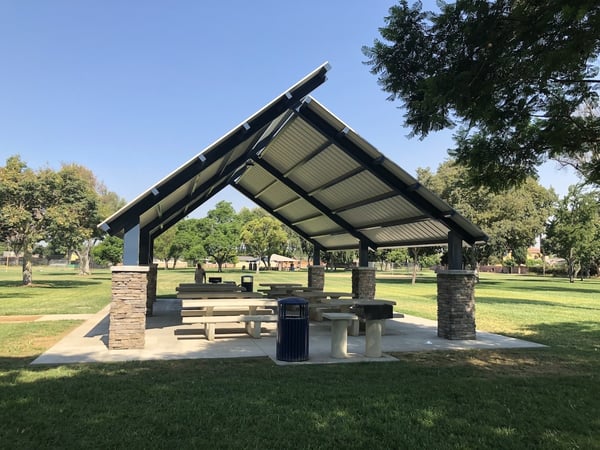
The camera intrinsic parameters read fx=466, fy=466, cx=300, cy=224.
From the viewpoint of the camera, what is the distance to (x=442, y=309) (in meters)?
11.6

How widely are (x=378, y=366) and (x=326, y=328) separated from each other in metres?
4.91

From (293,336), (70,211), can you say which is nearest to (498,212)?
(70,211)

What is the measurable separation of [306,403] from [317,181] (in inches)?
388

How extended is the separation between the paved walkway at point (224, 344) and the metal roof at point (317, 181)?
2474mm

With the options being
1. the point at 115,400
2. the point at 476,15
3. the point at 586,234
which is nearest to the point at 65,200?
the point at 115,400

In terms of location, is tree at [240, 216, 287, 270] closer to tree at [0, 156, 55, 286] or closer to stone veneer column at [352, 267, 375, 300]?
tree at [0, 156, 55, 286]

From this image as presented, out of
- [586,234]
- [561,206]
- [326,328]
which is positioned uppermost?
[561,206]

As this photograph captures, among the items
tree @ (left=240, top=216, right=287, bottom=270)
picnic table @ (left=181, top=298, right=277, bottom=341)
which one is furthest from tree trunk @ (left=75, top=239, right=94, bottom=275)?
picnic table @ (left=181, top=298, right=277, bottom=341)

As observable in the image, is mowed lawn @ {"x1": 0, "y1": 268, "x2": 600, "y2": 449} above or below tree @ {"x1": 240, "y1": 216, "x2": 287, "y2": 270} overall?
below

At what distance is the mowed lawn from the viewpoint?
4688mm

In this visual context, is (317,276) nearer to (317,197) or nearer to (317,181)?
(317,197)

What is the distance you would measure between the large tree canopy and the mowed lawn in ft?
10.5

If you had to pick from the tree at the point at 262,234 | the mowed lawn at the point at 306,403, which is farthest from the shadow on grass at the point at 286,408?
the tree at the point at 262,234

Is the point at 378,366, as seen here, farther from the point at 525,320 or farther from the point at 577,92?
the point at 525,320
